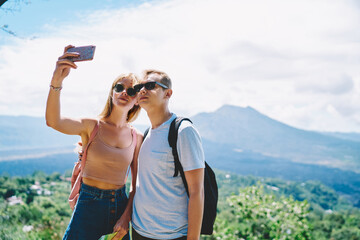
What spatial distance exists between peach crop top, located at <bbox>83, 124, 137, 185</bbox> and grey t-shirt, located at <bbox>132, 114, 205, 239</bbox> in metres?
0.26

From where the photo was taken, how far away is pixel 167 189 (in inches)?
72.2

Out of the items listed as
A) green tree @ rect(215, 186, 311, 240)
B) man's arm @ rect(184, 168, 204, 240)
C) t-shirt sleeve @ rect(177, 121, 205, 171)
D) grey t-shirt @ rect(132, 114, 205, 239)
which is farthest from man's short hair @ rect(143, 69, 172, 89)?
green tree @ rect(215, 186, 311, 240)

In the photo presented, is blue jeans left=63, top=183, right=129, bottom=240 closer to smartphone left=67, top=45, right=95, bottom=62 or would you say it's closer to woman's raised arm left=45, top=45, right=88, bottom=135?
woman's raised arm left=45, top=45, right=88, bottom=135

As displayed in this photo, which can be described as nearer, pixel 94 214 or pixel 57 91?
pixel 57 91

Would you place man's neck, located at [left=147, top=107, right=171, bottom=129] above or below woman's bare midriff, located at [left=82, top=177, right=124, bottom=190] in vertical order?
above

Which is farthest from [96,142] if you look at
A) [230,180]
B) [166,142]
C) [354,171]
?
[354,171]

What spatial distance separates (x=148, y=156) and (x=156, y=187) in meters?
0.21

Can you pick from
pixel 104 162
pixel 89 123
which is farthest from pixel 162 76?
pixel 104 162

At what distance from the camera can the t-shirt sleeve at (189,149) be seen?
5.69 feet

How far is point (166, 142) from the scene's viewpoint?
186 centimetres

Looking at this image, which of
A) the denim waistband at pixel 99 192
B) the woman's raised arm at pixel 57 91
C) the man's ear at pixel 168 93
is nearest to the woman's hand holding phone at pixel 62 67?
the woman's raised arm at pixel 57 91

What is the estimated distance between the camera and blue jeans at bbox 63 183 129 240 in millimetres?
1942

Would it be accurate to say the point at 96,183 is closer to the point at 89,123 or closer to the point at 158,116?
the point at 89,123

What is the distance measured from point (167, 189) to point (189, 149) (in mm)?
309
